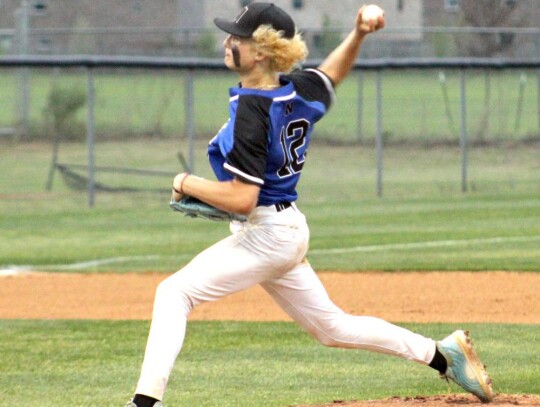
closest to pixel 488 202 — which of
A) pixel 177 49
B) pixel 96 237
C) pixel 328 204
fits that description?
pixel 328 204

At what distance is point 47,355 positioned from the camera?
310 inches

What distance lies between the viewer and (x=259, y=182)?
16.4ft

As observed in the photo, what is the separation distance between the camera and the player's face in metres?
5.06

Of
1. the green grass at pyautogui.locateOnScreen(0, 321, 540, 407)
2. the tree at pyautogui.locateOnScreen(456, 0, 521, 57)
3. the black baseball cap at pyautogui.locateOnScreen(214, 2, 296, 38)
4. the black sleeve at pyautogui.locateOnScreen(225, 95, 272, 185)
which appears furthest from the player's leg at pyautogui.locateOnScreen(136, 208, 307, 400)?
the tree at pyautogui.locateOnScreen(456, 0, 521, 57)

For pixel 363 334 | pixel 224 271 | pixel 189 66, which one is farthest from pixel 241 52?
pixel 189 66

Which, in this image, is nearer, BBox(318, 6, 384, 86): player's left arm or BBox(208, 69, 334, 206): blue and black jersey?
BBox(208, 69, 334, 206): blue and black jersey

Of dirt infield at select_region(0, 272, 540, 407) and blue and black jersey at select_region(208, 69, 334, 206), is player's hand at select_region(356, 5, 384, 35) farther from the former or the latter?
dirt infield at select_region(0, 272, 540, 407)

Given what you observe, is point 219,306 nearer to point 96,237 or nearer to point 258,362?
point 258,362

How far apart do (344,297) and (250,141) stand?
5558 millimetres

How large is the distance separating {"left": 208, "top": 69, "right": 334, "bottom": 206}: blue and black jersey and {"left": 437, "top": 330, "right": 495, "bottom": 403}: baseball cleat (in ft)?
3.72

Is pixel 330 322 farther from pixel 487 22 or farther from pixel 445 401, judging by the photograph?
pixel 487 22

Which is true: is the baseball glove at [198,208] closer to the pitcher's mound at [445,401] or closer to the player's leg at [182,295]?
the player's leg at [182,295]

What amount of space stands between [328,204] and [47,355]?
35.3ft

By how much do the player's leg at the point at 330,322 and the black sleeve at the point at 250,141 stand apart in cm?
62
